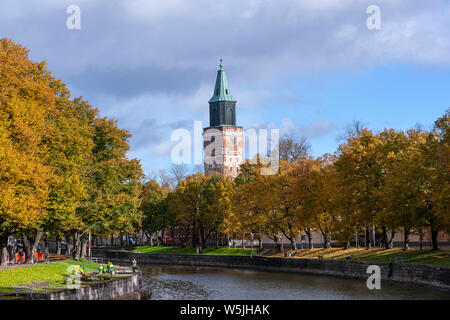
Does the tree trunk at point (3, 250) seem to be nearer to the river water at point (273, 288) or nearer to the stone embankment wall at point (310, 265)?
the river water at point (273, 288)

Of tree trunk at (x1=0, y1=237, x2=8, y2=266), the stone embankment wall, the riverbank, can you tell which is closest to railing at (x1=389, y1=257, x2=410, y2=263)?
the stone embankment wall

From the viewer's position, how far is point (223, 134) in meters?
183

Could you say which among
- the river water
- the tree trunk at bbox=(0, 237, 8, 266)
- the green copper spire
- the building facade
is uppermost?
the green copper spire

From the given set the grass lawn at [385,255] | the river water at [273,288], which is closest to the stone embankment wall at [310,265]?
the river water at [273,288]

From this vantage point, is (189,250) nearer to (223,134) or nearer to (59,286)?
(59,286)

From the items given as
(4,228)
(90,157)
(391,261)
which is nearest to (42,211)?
(4,228)

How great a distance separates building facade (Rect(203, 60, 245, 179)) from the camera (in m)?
177

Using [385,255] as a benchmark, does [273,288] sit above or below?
below

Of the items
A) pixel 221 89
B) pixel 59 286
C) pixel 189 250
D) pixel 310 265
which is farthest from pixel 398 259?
pixel 221 89

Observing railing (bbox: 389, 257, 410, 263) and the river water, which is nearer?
the river water

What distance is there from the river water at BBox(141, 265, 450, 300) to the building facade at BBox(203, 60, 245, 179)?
323 feet

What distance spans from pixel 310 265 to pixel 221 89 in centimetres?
10662

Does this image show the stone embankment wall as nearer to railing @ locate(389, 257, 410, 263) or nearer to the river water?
railing @ locate(389, 257, 410, 263)

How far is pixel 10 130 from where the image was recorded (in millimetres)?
51000
